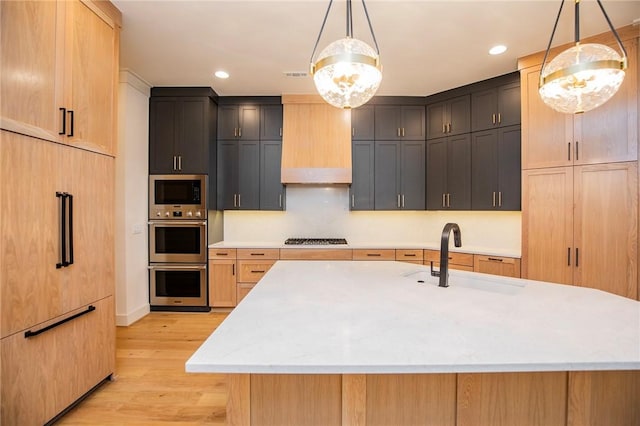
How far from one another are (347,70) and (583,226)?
262 cm

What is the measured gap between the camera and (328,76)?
1.57 metres

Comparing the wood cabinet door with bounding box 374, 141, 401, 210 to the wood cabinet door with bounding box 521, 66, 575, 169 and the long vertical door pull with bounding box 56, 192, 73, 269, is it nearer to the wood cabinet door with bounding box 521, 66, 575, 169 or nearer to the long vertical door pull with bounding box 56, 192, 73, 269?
the wood cabinet door with bounding box 521, 66, 575, 169

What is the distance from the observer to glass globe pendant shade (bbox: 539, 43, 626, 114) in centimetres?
152

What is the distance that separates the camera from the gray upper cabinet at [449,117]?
3.73m

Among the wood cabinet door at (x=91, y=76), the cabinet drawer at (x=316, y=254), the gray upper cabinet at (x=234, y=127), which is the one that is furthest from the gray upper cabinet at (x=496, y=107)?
the wood cabinet door at (x=91, y=76)

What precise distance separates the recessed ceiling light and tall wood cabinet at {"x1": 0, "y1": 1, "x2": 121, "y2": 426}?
126 inches

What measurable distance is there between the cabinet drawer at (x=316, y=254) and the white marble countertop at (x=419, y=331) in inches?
81.4

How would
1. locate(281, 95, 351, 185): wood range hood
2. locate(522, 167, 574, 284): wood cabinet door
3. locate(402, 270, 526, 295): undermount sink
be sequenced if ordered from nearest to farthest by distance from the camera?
locate(402, 270, 526, 295): undermount sink
locate(522, 167, 574, 284): wood cabinet door
locate(281, 95, 351, 185): wood range hood

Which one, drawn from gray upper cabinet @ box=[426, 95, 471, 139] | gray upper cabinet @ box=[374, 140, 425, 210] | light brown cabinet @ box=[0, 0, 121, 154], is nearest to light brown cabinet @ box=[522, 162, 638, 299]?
gray upper cabinet @ box=[426, 95, 471, 139]

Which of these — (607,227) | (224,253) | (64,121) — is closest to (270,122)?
(224,253)

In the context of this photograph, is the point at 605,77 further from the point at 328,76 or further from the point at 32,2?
the point at 32,2

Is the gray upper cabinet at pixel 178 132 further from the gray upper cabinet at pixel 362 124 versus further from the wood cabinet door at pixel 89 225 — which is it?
the gray upper cabinet at pixel 362 124

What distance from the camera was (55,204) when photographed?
1.75 meters

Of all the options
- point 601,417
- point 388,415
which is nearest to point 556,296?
point 601,417
